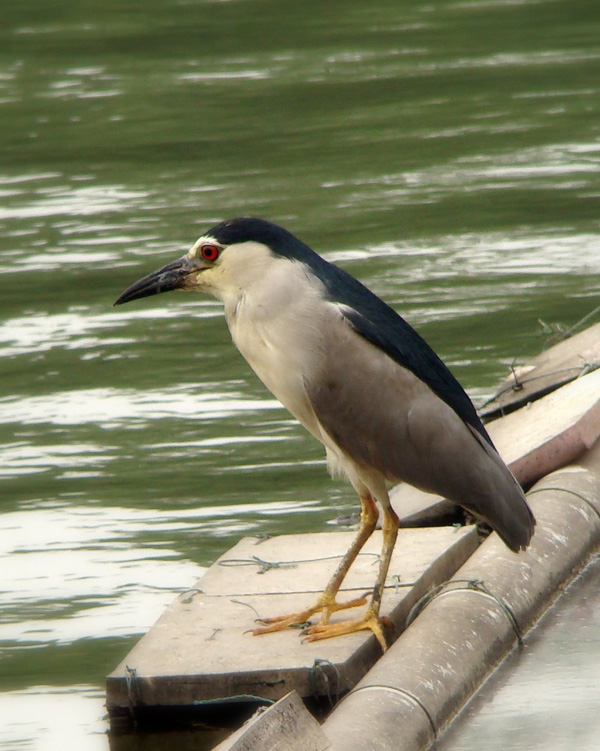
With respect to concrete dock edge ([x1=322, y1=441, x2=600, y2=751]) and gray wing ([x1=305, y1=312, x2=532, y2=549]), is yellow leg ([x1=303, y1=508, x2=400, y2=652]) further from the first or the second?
gray wing ([x1=305, y1=312, x2=532, y2=549])

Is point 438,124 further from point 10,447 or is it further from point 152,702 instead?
point 152,702

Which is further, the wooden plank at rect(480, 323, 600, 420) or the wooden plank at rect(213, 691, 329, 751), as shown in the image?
the wooden plank at rect(480, 323, 600, 420)

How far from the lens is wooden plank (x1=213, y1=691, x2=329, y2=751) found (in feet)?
12.4

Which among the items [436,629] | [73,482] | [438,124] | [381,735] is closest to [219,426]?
[73,482]

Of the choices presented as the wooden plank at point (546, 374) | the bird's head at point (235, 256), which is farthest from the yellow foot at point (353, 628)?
the wooden plank at point (546, 374)

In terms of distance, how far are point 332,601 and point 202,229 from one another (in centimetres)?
687

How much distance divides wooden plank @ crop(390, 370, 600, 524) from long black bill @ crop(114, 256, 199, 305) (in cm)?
145

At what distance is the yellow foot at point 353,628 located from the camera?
525cm

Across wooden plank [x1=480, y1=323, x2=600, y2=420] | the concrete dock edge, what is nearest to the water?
wooden plank [x1=480, y1=323, x2=600, y2=420]

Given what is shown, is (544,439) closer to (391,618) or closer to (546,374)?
(546,374)

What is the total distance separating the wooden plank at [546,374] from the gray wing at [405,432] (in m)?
2.19

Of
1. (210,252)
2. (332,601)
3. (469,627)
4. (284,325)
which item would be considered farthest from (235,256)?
(469,627)

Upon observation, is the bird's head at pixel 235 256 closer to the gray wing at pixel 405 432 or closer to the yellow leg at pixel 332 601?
the gray wing at pixel 405 432

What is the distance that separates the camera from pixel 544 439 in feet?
21.4
